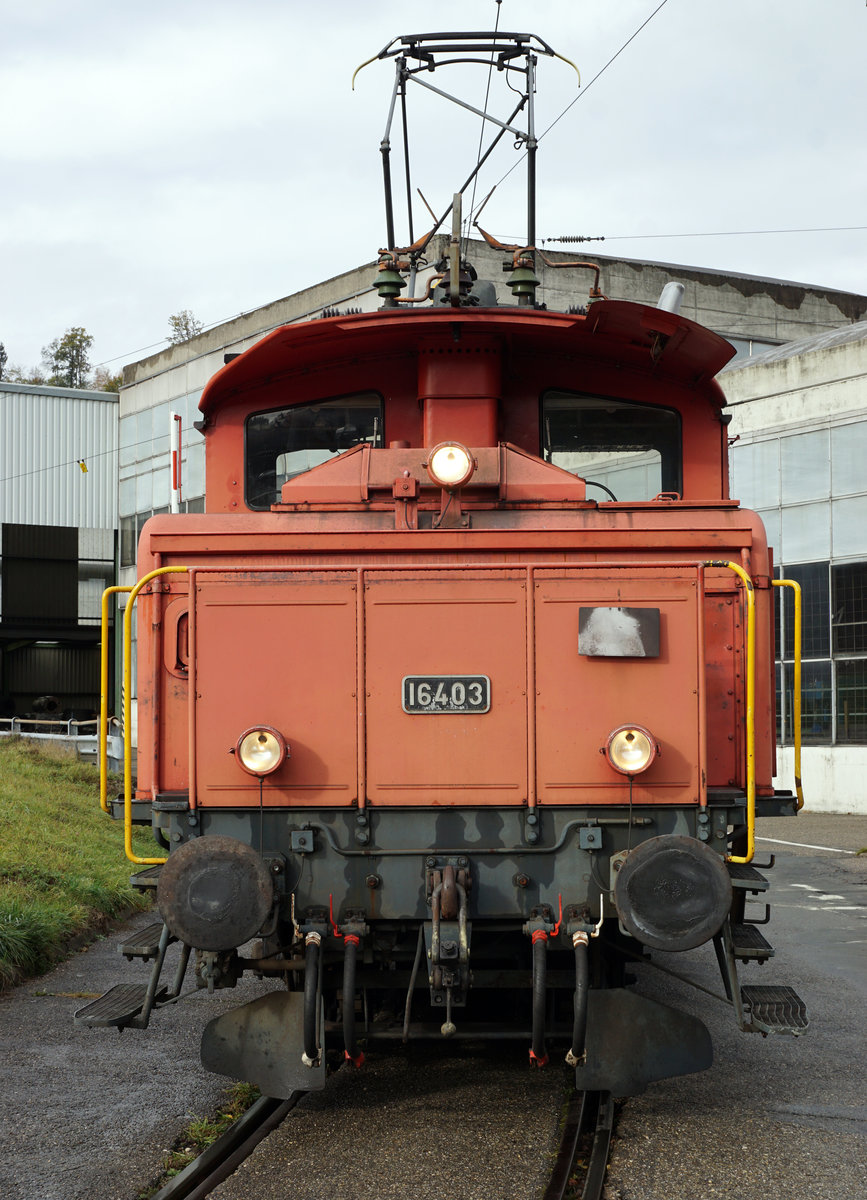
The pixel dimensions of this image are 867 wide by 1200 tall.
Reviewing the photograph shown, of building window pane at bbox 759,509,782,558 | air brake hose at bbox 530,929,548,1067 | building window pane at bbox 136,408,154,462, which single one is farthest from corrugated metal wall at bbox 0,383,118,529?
air brake hose at bbox 530,929,548,1067

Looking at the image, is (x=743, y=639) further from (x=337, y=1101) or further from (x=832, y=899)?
(x=832, y=899)

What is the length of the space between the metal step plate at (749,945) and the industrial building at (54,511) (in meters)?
35.2

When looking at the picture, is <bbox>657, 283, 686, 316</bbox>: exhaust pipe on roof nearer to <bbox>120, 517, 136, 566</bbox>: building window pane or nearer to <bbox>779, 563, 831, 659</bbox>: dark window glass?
<bbox>779, 563, 831, 659</bbox>: dark window glass

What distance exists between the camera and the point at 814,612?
74.8ft

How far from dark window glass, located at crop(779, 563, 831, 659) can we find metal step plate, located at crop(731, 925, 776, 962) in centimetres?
1782

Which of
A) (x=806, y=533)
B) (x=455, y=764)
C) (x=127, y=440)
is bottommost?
(x=455, y=764)

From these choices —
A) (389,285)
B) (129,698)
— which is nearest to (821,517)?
(389,285)

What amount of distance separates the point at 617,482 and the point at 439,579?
1827 millimetres

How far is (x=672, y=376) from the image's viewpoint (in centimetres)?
632

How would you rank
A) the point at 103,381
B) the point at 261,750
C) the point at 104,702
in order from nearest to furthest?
the point at 261,750 < the point at 104,702 < the point at 103,381

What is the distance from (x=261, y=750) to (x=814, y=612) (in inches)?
775

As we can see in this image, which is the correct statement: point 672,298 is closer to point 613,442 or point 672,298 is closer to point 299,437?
point 613,442

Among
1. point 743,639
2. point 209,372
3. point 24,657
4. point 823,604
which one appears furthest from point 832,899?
point 24,657

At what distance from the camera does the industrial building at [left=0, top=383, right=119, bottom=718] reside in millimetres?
38375
